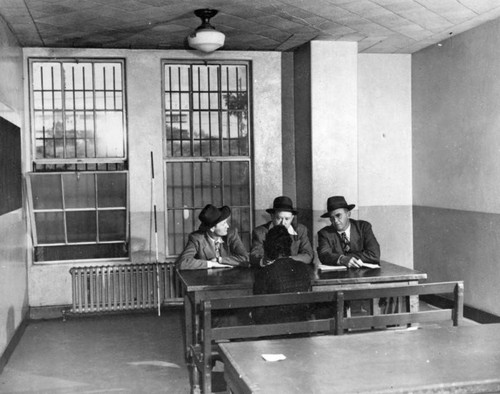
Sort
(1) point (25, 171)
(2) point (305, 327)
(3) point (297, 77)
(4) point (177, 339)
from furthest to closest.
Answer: (3) point (297, 77)
(1) point (25, 171)
(4) point (177, 339)
(2) point (305, 327)

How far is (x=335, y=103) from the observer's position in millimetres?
7613

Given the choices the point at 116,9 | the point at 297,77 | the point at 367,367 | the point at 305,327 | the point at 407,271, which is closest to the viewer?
the point at 367,367

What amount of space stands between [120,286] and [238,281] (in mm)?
3095

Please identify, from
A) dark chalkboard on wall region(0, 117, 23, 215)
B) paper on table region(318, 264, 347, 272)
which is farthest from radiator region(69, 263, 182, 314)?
paper on table region(318, 264, 347, 272)

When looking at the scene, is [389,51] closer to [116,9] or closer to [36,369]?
[116,9]

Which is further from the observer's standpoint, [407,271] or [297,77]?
[297,77]

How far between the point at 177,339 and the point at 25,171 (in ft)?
9.23

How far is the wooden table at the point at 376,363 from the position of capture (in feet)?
8.25

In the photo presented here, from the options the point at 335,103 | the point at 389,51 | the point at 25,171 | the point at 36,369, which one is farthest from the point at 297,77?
the point at 36,369

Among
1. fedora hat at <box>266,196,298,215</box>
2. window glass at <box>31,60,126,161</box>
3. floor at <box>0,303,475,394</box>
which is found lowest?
floor at <box>0,303,475,394</box>

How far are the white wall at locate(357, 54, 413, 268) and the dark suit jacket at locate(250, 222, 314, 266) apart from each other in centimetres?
255

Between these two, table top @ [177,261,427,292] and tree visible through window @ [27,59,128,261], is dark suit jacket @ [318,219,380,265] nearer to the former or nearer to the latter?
table top @ [177,261,427,292]

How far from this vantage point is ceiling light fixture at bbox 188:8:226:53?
5871mm

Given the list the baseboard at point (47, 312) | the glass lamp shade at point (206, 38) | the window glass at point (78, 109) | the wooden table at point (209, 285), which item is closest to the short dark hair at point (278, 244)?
the wooden table at point (209, 285)
